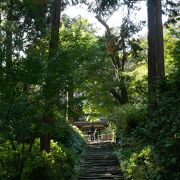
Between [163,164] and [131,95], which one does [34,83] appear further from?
[131,95]

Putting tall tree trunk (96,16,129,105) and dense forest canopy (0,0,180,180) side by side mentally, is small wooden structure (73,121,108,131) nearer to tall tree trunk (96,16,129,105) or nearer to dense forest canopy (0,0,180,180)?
tall tree trunk (96,16,129,105)

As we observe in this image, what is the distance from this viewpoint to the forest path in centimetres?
1412

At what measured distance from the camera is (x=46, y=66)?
9.13 meters

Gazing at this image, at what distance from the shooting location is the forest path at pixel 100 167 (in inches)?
556

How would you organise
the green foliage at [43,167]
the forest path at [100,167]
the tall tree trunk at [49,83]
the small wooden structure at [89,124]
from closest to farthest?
the tall tree trunk at [49,83]
the green foliage at [43,167]
the forest path at [100,167]
the small wooden structure at [89,124]

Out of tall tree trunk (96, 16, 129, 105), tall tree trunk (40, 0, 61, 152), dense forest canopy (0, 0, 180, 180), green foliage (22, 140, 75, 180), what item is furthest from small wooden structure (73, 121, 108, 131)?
green foliage (22, 140, 75, 180)

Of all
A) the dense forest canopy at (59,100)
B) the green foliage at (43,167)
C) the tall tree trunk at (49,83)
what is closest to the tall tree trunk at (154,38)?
the dense forest canopy at (59,100)

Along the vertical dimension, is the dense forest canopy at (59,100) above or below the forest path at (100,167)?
above

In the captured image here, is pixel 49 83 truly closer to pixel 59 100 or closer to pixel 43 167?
pixel 59 100

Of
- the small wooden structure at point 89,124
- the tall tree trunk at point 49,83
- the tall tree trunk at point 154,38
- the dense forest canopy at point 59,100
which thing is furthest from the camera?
the small wooden structure at point 89,124

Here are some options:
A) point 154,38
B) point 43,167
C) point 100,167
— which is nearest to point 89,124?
point 100,167

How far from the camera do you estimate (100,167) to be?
15.9 metres

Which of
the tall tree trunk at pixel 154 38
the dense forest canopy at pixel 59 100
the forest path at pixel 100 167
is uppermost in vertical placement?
the tall tree trunk at pixel 154 38

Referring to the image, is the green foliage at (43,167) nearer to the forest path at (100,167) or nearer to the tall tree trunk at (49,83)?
the tall tree trunk at (49,83)
